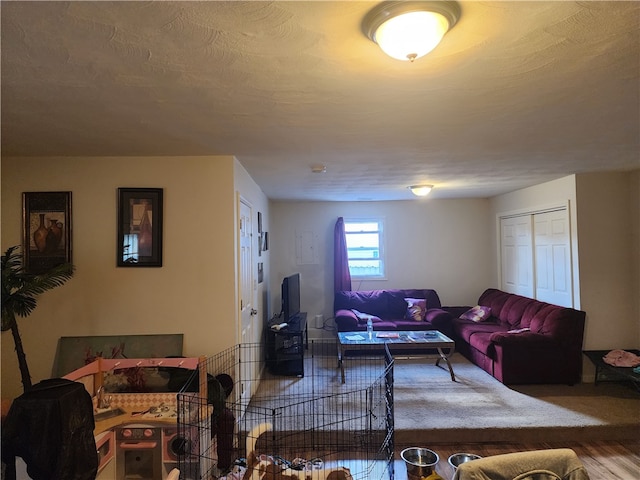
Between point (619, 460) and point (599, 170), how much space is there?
110 inches

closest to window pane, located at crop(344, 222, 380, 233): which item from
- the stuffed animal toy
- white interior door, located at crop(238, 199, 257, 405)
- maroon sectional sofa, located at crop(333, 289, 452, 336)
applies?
maroon sectional sofa, located at crop(333, 289, 452, 336)

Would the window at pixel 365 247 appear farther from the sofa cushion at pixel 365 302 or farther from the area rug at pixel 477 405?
the area rug at pixel 477 405

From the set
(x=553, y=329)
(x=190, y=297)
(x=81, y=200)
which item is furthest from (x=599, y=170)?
(x=81, y=200)

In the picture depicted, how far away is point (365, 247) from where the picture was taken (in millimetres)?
6664

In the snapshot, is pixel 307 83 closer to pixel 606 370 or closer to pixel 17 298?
pixel 17 298

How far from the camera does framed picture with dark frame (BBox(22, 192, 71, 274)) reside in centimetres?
317

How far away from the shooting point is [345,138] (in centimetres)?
277

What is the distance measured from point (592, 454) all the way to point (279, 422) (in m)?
2.52

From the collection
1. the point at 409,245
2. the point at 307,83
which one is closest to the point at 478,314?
the point at 409,245

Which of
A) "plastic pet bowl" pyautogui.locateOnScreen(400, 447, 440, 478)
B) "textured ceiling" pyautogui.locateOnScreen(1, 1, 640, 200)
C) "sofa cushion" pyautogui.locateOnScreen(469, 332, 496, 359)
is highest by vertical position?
"textured ceiling" pyautogui.locateOnScreen(1, 1, 640, 200)

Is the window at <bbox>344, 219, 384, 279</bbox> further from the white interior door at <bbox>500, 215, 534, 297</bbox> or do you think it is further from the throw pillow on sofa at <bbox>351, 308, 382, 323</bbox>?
the white interior door at <bbox>500, 215, 534, 297</bbox>

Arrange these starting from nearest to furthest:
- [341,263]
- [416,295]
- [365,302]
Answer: [365,302]
[416,295]
[341,263]

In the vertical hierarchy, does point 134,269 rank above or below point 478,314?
above

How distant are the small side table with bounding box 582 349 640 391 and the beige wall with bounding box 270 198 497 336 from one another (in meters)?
2.36
